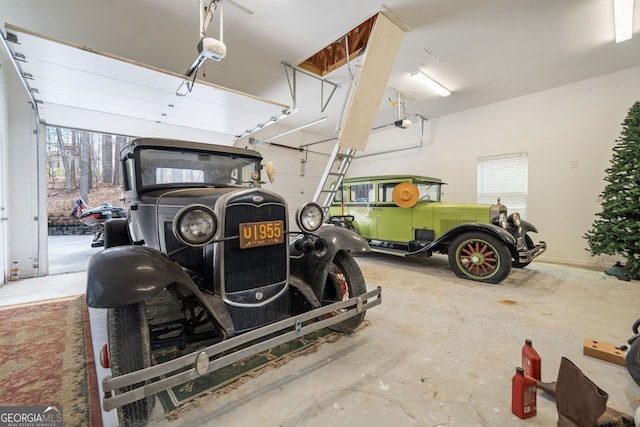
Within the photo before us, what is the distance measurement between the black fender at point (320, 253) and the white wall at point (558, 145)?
17.2 feet

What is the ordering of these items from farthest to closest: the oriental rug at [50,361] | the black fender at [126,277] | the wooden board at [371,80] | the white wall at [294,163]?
1. the white wall at [294,163]
2. the wooden board at [371,80]
3. the oriental rug at [50,361]
4. the black fender at [126,277]

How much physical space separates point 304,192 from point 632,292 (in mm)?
6826

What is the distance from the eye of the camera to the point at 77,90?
11.4 feet

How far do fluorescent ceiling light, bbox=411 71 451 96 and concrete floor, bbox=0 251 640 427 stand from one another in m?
3.63

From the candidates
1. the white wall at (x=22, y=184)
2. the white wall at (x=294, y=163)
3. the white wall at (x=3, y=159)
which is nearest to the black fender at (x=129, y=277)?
the white wall at (x=3, y=159)

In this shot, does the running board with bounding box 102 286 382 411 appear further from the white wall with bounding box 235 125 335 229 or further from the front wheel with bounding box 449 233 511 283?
the white wall with bounding box 235 125 335 229

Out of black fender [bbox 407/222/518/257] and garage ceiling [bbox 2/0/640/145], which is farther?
black fender [bbox 407/222/518/257]

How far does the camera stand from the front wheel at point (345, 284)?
209 centimetres

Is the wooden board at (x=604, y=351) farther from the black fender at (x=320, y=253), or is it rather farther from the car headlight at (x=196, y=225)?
the car headlight at (x=196, y=225)

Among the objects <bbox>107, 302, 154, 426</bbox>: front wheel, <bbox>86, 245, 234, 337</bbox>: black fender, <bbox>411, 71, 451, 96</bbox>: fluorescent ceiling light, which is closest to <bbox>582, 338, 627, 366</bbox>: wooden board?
<bbox>86, 245, 234, 337</bbox>: black fender

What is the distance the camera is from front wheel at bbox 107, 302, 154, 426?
46.6 inches

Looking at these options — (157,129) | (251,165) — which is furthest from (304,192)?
(251,165)

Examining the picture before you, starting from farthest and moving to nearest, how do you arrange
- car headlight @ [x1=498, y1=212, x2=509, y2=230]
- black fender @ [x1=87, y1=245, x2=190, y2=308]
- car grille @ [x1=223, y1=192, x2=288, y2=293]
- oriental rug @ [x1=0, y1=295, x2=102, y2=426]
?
car headlight @ [x1=498, y1=212, x2=509, y2=230] < car grille @ [x1=223, y1=192, x2=288, y2=293] < oriental rug @ [x1=0, y1=295, x2=102, y2=426] < black fender @ [x1=87, y1=245, x2=190, y2=308]

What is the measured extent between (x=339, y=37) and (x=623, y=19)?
11.5ft
